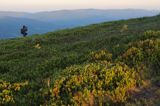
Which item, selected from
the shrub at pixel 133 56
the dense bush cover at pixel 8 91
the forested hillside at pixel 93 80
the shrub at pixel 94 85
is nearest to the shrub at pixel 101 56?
the forested hillside at pixel 93 80

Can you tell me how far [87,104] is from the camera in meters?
15.4

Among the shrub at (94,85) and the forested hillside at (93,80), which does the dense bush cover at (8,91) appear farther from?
the shrub at (94,85)

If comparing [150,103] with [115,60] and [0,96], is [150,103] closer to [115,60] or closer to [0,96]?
[115,60]

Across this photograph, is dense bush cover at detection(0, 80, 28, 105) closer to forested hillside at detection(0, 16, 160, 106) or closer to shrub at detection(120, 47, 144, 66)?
forested hillside at detection(0, 16, 160, 106)

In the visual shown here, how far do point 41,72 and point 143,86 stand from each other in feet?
20.1

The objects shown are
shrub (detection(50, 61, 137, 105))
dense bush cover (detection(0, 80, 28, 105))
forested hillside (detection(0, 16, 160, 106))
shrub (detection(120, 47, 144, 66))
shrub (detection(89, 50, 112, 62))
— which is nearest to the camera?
shrub (detection(50, 61, 137, 105))

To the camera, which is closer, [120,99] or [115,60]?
[120,99]

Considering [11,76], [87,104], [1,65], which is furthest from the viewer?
[1,65]

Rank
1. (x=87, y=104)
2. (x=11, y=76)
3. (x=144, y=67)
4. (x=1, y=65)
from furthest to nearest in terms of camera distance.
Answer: (x=1, y=65) → (x=11, y=76) → (x=144, y=67) → (x=87, y=104)

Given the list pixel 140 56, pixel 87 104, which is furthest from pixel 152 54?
pixel 87 104

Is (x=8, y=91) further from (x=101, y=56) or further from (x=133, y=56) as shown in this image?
(x=133, y=56)

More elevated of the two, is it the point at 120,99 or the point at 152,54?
the point at 152,54

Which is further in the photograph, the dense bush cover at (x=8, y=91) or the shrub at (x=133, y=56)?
the shrub at (x=133, y=56)

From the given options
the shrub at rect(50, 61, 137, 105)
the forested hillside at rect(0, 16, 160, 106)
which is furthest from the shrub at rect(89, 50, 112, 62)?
the shrub at rect(50, 61, 137, 105)
